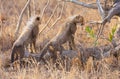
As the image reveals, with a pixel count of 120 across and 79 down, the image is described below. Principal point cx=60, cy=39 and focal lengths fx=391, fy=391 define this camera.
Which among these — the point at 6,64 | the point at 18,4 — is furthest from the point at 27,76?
the point at 18,4

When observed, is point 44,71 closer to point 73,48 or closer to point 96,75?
point 96,75

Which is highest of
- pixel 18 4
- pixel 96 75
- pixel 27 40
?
pixel 18 4

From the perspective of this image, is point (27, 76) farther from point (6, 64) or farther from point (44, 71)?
point (6, 64)

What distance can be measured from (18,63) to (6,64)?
0.75ft

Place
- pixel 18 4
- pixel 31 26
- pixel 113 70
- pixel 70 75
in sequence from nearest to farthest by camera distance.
Result: 1. pixel 70 75
2. pixel 113 70
3. pixel 31 26
4. pixel 18 4

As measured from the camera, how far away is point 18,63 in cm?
569

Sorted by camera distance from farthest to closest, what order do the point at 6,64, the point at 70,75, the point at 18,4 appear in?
the point at 18,4 → the point at 6,64 → the point at 70,75

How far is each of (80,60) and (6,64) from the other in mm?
1119

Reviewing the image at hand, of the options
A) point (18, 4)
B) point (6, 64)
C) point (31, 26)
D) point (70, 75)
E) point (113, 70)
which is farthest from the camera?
point (18, 4)

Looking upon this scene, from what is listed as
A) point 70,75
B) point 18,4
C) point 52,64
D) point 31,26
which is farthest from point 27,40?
point 18,4

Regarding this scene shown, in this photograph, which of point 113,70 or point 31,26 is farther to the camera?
point 31,26

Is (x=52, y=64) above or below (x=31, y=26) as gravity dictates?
below

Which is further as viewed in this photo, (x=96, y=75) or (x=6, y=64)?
(x=6, y=64)

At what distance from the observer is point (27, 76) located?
513 centimetres
